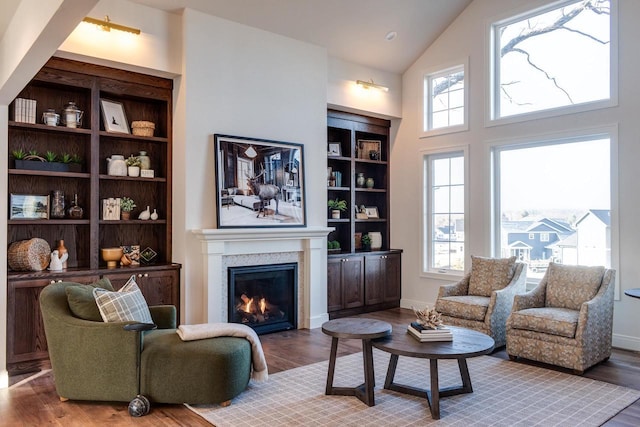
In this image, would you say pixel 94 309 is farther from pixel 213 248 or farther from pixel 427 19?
pixel 427 19

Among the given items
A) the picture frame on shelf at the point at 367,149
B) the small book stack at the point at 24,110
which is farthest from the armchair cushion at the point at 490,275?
the small book stack at the point at 24,110

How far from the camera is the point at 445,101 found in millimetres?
6754

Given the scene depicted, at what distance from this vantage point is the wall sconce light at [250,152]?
17.9 ft

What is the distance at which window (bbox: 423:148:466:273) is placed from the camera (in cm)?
658

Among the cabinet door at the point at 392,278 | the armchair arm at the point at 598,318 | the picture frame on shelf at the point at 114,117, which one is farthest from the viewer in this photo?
the cabinet door at the point at 392,278

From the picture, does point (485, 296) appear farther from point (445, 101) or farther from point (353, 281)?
point (445, 101)

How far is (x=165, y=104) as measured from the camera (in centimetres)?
542

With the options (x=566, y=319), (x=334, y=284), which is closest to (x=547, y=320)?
(x=566, y=319)

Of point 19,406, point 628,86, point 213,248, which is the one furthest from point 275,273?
point 628,86

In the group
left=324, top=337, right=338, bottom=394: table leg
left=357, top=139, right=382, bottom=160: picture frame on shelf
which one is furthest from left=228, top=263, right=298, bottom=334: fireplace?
left=357, top=139, right=382, bottom=160: picture frame on shelf

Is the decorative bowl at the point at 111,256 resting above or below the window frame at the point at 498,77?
below

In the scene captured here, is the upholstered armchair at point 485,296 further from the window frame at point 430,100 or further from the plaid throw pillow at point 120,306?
the plaid throw pillow at point 120,306

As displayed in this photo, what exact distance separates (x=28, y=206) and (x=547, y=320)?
4.86 metres

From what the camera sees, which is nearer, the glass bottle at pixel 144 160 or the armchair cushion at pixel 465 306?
the armchair cushion at pixel 465 306
